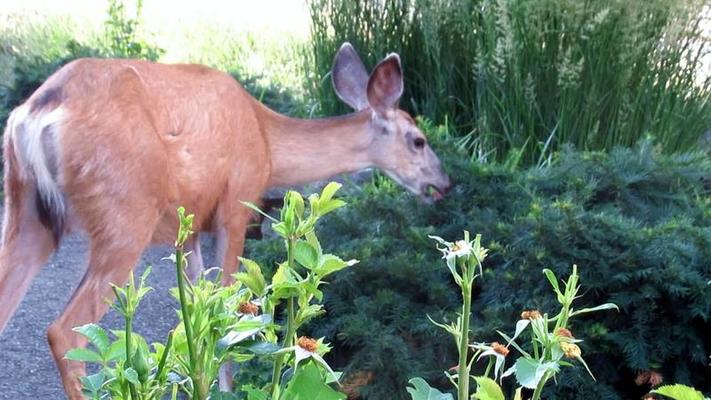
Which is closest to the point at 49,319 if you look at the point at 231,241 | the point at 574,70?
the point at 231,241

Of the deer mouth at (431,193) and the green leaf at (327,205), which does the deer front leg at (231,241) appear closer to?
the deer mouth at (431,193)

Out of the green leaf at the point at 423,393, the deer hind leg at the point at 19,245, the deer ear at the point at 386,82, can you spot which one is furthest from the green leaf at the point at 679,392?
the deer ear at the point at 386,82

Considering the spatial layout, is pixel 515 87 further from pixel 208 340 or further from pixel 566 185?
pixel 208 340

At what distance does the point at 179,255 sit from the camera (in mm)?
1726

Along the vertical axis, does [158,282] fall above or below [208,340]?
below

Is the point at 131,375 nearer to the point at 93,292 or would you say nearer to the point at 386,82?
the point at 93,292

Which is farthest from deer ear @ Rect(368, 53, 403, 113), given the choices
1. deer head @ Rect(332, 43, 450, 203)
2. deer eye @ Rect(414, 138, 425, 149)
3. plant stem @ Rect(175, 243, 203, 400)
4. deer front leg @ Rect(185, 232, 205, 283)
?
plant stem @ Rect(175, 243, 203, 400)

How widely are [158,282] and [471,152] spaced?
2.09 m

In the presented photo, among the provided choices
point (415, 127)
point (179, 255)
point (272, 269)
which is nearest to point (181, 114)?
point (272, 269)

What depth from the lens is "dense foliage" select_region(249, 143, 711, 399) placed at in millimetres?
4461

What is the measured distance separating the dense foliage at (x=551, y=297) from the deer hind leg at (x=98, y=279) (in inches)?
33.4

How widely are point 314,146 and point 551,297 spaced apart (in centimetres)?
241

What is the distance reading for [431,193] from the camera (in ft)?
19.3

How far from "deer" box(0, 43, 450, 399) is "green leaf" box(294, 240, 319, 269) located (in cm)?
267
